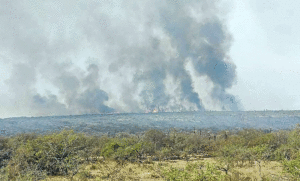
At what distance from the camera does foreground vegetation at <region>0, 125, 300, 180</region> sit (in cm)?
1267

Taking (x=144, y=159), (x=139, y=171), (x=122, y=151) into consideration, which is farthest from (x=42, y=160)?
(x=144, y=159)

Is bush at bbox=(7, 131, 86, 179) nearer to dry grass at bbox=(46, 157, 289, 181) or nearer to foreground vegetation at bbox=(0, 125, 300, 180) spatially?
foreground vegetation at bbox=(0, 125, 300, 180)

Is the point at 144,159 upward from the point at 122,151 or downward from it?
downward

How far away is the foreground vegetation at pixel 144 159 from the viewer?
12672 mm

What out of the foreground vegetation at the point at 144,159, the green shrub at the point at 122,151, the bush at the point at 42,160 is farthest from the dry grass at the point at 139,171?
the bush at the point at 42,160

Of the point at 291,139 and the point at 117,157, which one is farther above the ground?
the point at 291,139

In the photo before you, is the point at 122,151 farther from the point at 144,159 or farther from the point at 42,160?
the point at 42,160

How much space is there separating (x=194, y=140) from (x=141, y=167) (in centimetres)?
1096

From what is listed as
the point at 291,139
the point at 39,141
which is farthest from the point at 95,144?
the point at 291,139

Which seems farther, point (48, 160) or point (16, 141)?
point (16, 141)

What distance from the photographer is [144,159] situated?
68.2ft

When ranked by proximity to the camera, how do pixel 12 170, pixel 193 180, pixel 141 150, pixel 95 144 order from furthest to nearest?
pixel 95 144
pixel 141 150
pixel 12 170
pixel 193 180

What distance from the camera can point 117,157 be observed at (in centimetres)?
1939

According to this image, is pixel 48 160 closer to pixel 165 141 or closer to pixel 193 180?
pixel 193 180
